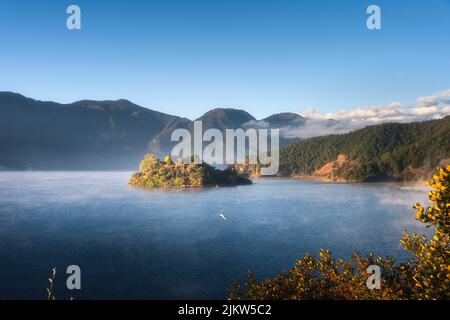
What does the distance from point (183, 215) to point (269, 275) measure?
6965 centimetres

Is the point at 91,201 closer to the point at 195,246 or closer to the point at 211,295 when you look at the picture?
the point at 195,246

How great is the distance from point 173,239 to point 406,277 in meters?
69.6

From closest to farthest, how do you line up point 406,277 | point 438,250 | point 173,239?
point 438,250 → point 406,277 → point 173,239

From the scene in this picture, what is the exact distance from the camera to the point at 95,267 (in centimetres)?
6600

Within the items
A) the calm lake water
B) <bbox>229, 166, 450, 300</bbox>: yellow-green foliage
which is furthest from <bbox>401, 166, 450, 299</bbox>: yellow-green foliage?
the calm lake water

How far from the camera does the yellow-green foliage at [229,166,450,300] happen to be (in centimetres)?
1952

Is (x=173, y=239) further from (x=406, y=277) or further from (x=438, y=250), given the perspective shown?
(x=438, y=250)

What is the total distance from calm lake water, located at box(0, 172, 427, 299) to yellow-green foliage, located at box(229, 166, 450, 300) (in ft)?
90.0

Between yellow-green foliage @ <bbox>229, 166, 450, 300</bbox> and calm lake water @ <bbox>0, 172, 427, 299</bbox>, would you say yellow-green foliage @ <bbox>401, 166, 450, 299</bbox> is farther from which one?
calm lake water @ <bbox>0, 172, 427, 299</bbox>

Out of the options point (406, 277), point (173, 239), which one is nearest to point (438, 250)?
point (406, 277)

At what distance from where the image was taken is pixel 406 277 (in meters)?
25.4
